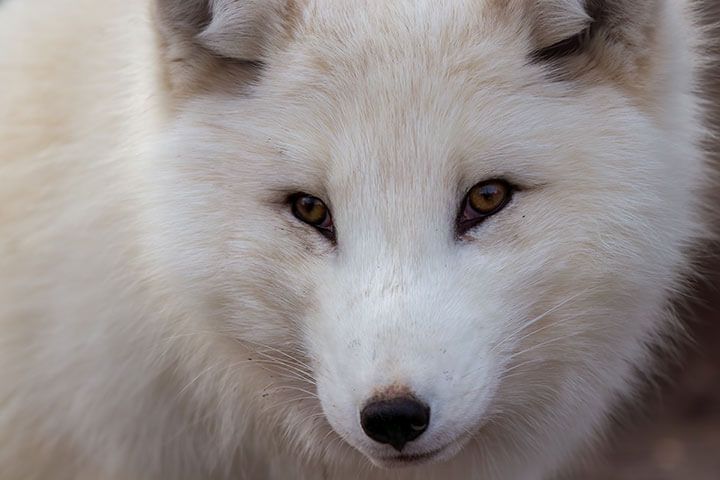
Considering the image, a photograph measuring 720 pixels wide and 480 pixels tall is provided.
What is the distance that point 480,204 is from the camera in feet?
11.3

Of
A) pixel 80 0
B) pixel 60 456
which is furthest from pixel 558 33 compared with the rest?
pixel 60 456

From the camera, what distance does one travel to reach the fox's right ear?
3.64 metres

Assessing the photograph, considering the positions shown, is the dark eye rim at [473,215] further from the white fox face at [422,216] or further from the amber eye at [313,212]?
the amber eye at [313,212]

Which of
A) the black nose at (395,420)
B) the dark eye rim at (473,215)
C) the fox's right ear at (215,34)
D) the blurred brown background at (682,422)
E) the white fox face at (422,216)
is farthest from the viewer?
the blurred brown background at (682,422)

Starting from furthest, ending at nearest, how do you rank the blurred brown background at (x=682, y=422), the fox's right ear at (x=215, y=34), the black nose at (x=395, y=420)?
1. the blurred brown background at (x=682, y=422)
2. the fox's right ear at (x=215, y=34)
3. the black nose at (x=395, y=420)

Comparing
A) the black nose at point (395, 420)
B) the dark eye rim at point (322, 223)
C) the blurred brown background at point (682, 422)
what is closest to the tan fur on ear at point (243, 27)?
the dark eye rim at point (322, 223)

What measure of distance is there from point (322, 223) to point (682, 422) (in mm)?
5214

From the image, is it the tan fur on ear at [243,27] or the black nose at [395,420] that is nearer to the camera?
the black nose at [395,420]

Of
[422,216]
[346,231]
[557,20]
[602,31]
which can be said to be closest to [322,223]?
[346,231]

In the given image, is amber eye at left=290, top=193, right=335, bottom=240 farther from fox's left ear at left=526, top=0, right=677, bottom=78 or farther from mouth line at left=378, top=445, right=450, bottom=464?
fox's left ear at left=526, top=0, right=677, bottom=78

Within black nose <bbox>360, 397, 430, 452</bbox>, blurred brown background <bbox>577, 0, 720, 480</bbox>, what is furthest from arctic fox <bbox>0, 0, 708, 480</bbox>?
blurred brown background <bbox>577, 0, 720, 480</bbox>

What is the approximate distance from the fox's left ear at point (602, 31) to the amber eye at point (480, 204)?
485mm

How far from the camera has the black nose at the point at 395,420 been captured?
307 centimetres

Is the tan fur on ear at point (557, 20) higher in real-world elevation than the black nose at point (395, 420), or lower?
higher
